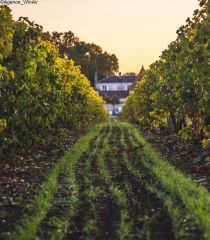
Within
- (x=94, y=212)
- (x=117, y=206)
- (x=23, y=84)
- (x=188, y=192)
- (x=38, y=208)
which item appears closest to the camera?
(x=94, y=212)

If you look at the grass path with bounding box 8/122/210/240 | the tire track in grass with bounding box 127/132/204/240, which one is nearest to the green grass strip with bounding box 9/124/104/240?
the grass path with bounding box 8/122/210/240

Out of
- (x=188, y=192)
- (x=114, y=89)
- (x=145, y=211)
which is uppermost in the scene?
(x=114, y=89)

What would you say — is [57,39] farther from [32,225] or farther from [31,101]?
[32,225]

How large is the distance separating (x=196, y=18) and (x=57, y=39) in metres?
110

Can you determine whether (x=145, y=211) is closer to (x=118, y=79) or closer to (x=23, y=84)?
(x=23, y=84)

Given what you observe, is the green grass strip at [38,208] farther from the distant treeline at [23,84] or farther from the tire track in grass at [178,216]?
the tire track in grass at [178,216]

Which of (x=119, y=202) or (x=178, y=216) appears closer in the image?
(x=178, y=216)

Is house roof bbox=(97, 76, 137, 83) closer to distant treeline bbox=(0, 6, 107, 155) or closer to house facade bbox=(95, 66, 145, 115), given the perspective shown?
house facade bbox=(95, 66, 145, 115)

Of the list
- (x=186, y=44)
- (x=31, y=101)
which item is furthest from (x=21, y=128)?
(x=186, y=44)

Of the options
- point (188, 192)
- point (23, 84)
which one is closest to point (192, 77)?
point (23, 84)

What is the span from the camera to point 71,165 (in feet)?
49.6

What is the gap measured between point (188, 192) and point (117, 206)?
67.4 inches

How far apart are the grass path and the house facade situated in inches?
4661

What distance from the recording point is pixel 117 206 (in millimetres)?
9305
